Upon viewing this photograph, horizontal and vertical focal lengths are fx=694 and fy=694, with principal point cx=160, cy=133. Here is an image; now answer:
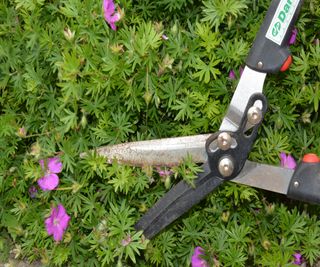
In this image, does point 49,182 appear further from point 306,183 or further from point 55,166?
point 306,183

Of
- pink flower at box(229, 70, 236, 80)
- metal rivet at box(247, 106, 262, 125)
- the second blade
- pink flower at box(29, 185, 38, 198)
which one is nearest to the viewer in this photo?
metal rivet at box(247, 106, 262, 125)

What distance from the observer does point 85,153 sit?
2.24 metres

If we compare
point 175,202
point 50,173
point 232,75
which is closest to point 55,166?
point 50,173

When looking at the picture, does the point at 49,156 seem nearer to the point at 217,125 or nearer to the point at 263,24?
the point at 217,125

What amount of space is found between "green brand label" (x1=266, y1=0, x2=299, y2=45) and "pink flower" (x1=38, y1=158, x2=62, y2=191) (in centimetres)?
80

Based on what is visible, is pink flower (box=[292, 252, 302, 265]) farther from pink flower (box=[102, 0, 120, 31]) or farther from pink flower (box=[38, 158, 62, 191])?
pink flower (box=[102, 0, 120, 31])

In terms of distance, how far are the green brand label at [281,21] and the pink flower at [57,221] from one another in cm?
90

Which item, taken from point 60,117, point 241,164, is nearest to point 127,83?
point 60,117

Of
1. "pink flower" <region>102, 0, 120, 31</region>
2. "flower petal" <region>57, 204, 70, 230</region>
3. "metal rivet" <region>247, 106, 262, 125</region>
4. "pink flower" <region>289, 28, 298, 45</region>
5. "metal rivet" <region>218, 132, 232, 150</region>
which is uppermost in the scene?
"pink flower" <region>289, 28, 298, 45</region>

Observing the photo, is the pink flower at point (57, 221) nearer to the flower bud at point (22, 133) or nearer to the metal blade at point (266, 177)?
the flower bud at point (22, 133)

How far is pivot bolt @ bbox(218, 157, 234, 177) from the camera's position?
6.79ft

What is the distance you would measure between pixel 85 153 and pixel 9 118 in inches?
14.3

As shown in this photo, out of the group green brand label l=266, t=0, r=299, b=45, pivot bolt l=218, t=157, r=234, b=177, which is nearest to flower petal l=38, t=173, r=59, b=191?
pivot bolt l=218, t=157, r=234, b=177

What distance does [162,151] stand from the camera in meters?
2.14
